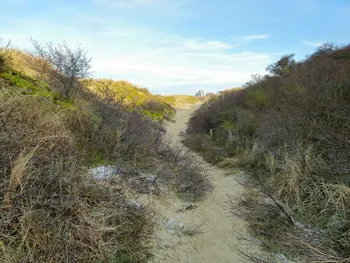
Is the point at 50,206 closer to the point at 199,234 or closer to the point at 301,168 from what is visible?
the point at 199,234

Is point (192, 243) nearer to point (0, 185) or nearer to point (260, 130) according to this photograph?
point (0, 185)

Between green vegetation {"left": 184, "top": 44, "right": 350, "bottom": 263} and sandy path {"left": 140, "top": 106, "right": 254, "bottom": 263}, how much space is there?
0.41 metres

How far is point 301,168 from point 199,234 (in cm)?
302

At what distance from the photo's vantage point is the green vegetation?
416cm

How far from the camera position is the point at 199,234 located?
4.94m

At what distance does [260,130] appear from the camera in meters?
10.2

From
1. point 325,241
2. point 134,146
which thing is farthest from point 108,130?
point 325,241

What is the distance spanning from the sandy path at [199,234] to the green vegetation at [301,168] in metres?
0.41

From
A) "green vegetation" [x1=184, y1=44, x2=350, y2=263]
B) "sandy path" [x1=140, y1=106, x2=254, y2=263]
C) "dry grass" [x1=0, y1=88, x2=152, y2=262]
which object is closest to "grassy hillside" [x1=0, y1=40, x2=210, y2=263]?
"dry grass" [x1=0, y1=88, x2=152, y2=262]

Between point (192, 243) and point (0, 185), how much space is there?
318 cm

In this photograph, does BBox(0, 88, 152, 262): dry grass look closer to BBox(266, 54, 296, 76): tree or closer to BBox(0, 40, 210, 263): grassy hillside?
BBox(0, 40, 210, 263): grassy hillside

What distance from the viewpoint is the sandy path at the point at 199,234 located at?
13.9 feet

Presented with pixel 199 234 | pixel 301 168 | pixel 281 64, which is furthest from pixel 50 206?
pixel 281 64

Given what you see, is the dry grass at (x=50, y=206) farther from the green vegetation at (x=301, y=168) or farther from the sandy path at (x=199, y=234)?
the green vegetation at (x=301, y=168)
